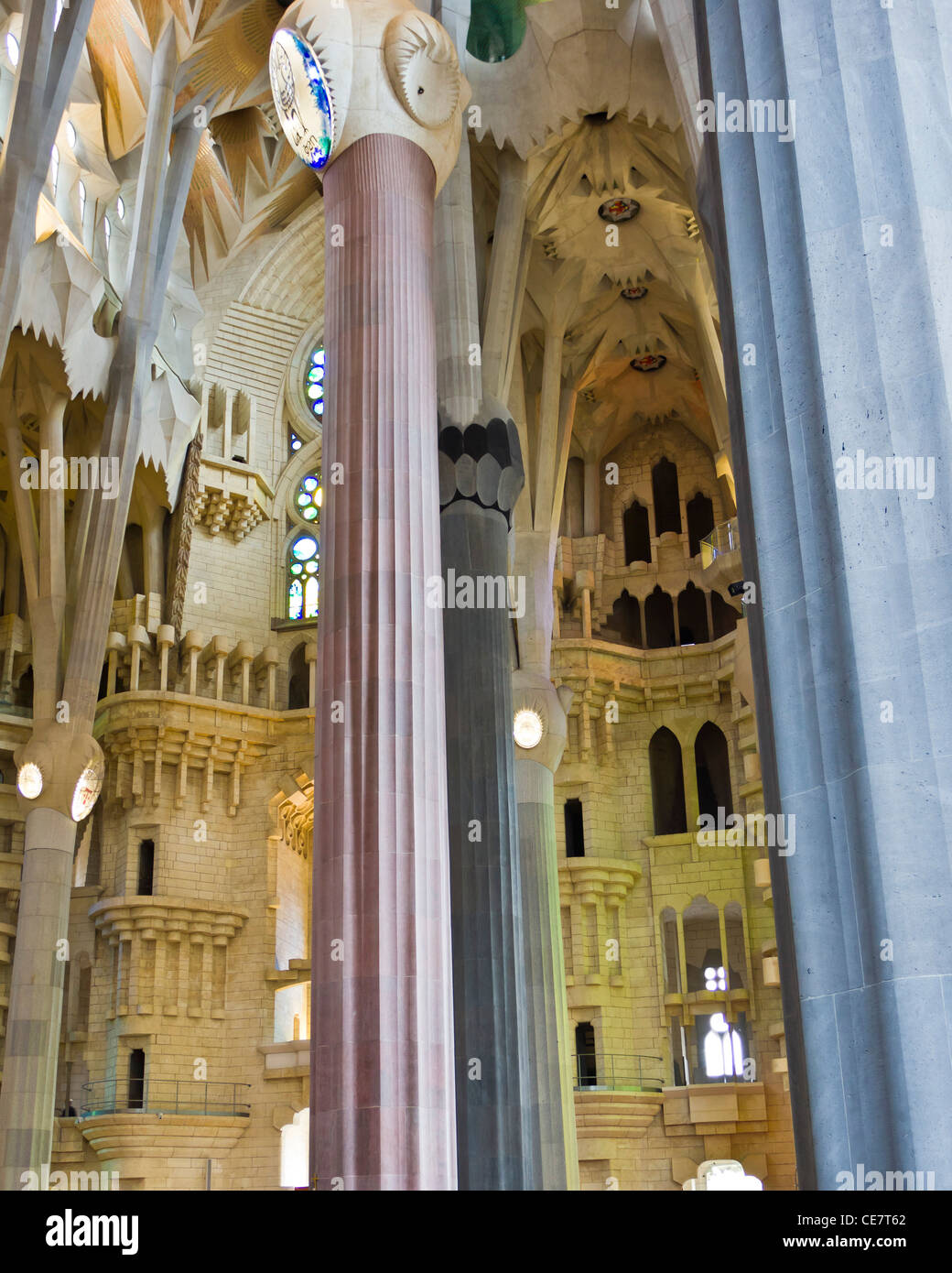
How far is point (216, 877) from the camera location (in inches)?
845

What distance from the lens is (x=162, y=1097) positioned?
19.7 meters

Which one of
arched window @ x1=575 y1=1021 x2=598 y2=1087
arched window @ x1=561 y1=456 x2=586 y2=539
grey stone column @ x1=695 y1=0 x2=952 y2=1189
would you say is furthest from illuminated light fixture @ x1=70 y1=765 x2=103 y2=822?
grey stone column @ x1=695 y1=0 x2=952 y2=1189

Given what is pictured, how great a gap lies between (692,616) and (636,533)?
2.08 m

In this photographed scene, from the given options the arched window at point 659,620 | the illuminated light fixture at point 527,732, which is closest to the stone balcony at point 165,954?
the illuminated light fixture at point 527,732

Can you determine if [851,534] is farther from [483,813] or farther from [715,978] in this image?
[715,978]

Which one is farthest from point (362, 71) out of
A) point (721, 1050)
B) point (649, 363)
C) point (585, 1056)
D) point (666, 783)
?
point (721, 1050)

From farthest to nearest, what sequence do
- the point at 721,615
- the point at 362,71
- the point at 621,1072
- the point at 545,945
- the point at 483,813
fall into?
1. the point at 721,615
2. the point at 621,1072
3. the point at 545,945
4. the point at 483,813
5. the point at 362,71

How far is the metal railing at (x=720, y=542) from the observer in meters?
19.3

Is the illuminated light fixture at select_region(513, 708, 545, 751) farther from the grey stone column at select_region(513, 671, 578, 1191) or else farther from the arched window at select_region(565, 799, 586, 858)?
the arched window at select_region(565, 799, 586, 858)

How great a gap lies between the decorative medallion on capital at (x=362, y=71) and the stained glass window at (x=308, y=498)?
48.0ft

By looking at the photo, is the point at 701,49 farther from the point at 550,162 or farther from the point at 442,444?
→ the point at 550,162

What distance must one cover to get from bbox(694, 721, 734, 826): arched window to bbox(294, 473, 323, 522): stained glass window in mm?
8251
